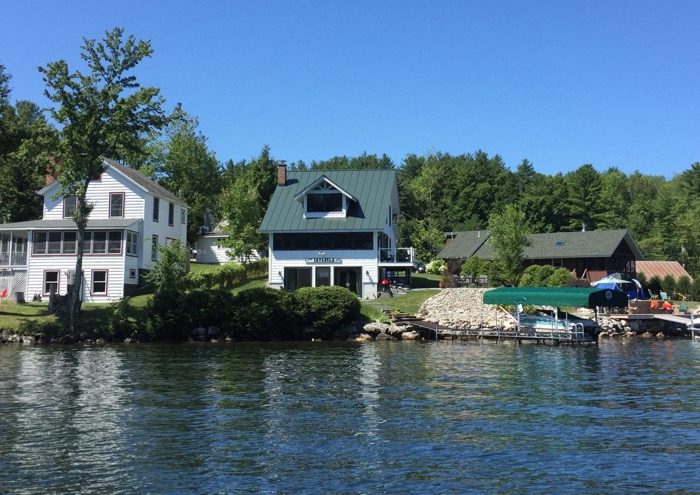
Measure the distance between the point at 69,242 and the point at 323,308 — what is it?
22594mm

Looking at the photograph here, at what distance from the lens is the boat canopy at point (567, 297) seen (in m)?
40.4

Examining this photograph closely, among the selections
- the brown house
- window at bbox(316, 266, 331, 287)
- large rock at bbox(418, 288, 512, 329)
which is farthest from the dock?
the brown house

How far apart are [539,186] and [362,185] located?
156ft

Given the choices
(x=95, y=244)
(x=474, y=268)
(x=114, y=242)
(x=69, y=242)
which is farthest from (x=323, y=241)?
(x=69, y=242)

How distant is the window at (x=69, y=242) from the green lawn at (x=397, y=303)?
23274mm

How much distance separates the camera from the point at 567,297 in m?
40.7

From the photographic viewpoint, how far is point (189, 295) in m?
44.1

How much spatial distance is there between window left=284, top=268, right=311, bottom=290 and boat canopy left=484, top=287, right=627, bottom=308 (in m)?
18.3

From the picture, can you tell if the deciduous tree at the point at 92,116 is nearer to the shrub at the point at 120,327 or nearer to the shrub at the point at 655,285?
the shrub at the point at 120,327

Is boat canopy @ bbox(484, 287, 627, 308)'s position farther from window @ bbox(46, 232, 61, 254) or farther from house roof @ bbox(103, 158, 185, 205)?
window @ bbox(46, 232, 61, 254)

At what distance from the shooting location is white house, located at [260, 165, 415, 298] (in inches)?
2136

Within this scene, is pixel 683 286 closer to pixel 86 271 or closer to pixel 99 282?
pixel 99 282

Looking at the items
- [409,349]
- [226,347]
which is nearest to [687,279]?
[409,349]

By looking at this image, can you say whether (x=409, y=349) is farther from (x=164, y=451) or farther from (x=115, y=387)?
(x=164, y=451)
